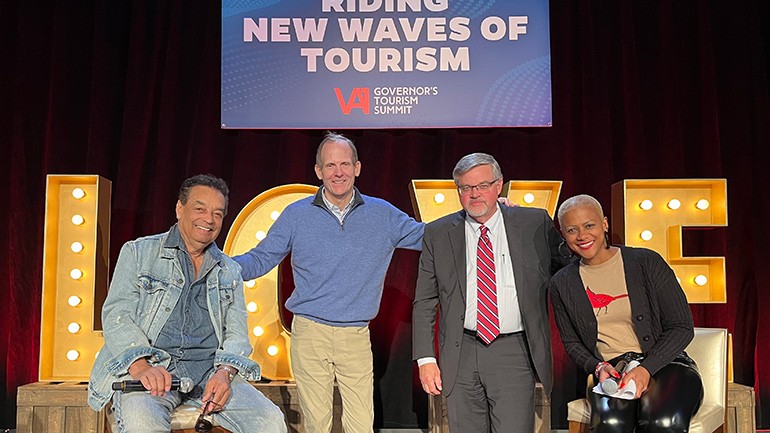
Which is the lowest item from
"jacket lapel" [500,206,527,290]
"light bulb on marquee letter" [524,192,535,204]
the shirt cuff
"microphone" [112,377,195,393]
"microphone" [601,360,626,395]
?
"microphone" [601,360,626,395]

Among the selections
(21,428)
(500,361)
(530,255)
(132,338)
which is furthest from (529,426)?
(21,428)

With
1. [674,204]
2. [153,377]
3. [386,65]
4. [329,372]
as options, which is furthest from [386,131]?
[153,377]

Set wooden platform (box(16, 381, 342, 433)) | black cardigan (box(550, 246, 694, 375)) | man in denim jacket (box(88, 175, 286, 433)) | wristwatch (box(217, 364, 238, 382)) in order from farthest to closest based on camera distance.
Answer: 1. wooden platform (box(16, 381, 342, 433))
2. black cardigan (box(550, 246, 694, 375))
3. wristwatch (box(217, 364, 238, 382))
4. man in denim jacket (box(88, 175, 286, 433))

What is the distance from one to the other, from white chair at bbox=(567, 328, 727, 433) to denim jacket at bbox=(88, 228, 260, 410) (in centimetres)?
142

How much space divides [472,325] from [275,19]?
2.74 m

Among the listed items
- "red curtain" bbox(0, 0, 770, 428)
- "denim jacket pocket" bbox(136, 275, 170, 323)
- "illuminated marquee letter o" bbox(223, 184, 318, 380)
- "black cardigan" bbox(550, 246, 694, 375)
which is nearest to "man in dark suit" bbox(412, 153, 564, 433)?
"black cardigan" bbox(550, 246, 694, 375)

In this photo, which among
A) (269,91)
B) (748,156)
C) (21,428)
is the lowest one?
Result: (21,428)

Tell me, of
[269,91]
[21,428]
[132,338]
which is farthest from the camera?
[269,91]

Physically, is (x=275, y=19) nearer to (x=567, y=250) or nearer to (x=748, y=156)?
(x=567, y=250)

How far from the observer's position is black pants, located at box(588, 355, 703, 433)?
9.52 feet

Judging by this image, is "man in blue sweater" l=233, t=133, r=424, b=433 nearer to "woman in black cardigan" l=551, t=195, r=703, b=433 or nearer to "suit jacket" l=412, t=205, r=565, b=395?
"suit jacket" l=412, t=205, r=565, b=395

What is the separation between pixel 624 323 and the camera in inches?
125

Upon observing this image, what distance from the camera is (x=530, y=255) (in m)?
3.08

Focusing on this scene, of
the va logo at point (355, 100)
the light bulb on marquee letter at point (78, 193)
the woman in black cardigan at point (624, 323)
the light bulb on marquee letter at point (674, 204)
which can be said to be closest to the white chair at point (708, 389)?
the woman in black cardigan at point (624, 323)
